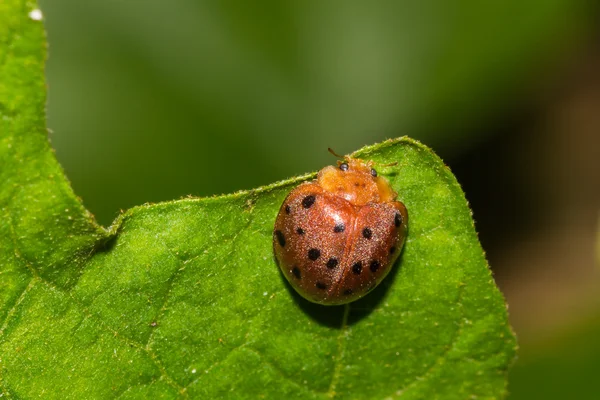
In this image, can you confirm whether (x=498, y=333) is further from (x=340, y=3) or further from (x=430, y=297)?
(x=340, y=3)

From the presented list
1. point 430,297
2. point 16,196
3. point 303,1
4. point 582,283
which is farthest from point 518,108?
point 16,196

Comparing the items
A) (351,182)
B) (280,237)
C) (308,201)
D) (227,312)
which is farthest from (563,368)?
(227,312)

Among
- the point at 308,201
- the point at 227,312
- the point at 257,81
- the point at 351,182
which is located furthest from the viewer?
the point at 257,81

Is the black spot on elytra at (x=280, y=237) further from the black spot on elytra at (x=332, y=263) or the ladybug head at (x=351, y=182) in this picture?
the ladybug head at (x=351, y=182)

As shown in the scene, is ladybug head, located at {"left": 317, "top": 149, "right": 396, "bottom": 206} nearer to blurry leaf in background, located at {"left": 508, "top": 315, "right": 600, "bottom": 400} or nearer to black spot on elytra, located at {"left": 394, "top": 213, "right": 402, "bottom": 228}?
black spot on elytra, located at {"left": 394, "top": 213, "right": 402, "bottom": 228}

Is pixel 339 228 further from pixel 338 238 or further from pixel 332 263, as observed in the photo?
pixel 332 263

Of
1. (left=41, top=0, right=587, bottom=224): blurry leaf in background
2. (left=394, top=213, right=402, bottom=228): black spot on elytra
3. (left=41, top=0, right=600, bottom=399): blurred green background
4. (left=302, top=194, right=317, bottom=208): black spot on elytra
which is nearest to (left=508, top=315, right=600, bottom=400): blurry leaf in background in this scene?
(left=41, top=0, right=600, bottom=399): blurred green background
